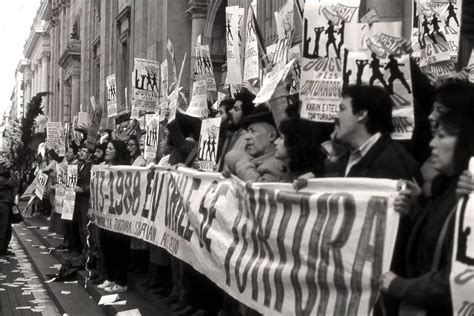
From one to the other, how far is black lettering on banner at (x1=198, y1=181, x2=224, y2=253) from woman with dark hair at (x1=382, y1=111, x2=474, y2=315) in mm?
2511

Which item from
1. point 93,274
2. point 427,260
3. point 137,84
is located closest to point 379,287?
point 427,260

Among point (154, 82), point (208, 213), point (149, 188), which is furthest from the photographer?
point (154, 82)

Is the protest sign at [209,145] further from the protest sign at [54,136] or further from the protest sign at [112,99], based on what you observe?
the protest sign at [54,136]

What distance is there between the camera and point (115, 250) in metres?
9.94

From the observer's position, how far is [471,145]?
10.5 ft

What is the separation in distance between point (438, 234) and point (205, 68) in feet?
20.1

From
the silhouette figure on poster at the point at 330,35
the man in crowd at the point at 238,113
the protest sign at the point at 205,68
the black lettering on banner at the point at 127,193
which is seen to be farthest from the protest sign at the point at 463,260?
the black lettering on banner at the point at 127,193

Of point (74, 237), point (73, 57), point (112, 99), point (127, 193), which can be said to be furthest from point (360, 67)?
point (73, 57)

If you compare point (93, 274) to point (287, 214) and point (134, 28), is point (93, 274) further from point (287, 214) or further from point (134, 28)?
point (134, 28)

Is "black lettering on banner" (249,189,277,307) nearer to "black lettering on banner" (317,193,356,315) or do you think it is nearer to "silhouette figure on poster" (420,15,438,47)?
"black lettering on banner" (317,193,356,315)

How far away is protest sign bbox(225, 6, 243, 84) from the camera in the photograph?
8.55 metres

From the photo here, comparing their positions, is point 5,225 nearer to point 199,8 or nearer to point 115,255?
point 115,255

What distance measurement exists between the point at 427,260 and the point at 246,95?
12.0 ft

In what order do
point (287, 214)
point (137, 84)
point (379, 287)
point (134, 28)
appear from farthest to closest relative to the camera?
1. point (134, 28)
2. point (137, 84)
3. point (287, 214)
4. point (379, 287)
